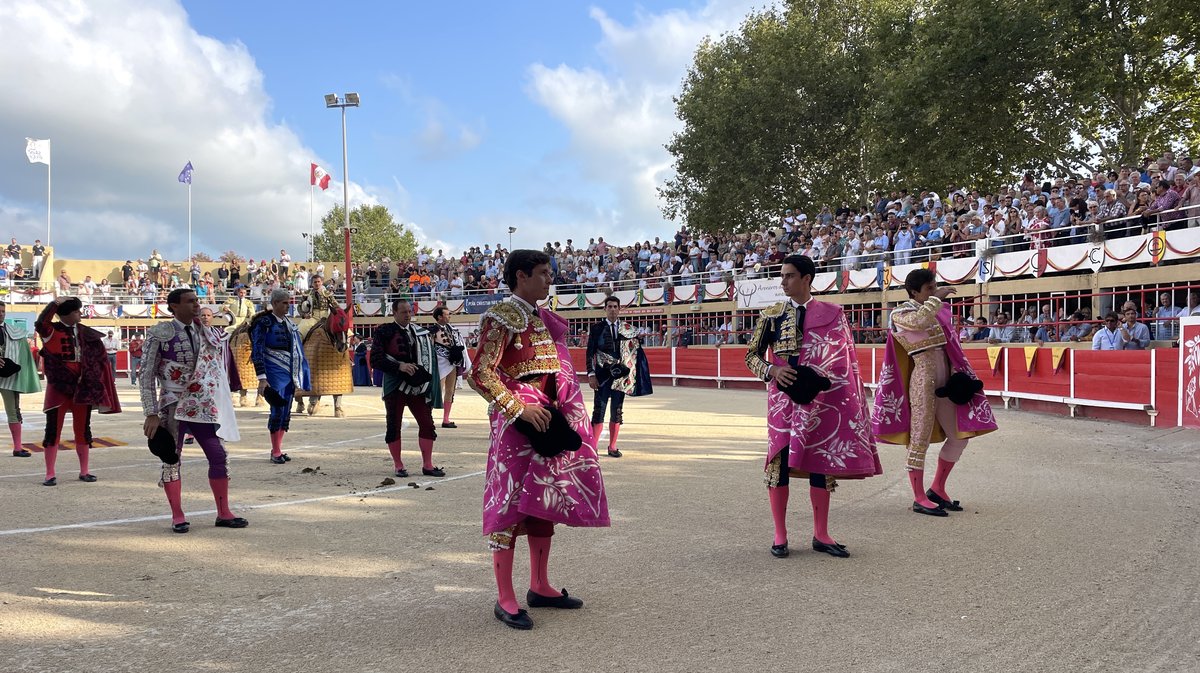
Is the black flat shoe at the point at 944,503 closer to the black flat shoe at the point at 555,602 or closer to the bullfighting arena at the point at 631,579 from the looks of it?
the bullfighting arena at the point at 631,579

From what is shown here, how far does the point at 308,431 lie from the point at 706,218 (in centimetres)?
2881

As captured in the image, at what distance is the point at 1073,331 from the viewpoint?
53.5 feet

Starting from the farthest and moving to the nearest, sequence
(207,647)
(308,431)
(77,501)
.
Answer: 1. (308,431)
2. (77,501)
3. (207,647)

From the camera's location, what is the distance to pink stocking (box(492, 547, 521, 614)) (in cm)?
404

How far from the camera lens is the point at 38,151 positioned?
135ft

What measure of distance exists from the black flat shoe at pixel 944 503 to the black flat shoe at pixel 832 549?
1574 mm

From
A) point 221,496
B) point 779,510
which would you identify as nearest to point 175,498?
point 221,496

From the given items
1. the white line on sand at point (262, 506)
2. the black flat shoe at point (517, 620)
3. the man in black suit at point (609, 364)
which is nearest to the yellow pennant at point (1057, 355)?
the man in black suit at point (609, 364)

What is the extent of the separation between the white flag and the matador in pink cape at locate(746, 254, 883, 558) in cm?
4499

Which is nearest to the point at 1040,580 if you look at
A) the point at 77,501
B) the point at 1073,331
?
the point at 77,501

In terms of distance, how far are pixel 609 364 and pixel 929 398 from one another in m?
4.15

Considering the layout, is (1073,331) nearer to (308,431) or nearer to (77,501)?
(308,431)

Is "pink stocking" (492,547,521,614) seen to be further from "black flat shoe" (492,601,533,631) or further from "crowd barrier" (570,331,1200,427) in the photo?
"crowd barrier" (570,331,1200,427)

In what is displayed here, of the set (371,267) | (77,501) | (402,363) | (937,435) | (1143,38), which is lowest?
(77,501)
